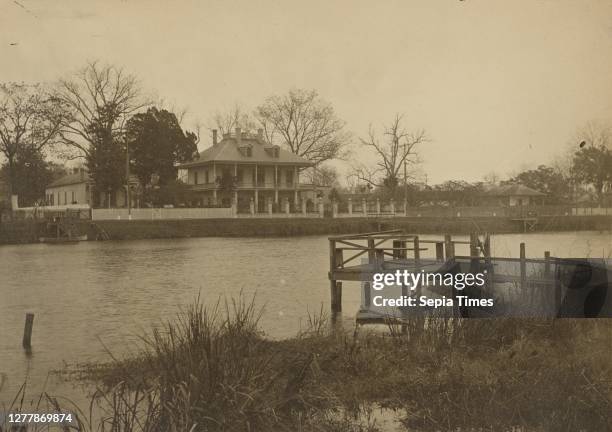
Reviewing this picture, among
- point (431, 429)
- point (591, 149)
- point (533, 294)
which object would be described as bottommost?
point (431, 429)

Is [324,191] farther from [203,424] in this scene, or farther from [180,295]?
[203,424]

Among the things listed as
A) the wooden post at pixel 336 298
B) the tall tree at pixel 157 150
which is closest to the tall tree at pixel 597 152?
the wooden post at pixel 336 298

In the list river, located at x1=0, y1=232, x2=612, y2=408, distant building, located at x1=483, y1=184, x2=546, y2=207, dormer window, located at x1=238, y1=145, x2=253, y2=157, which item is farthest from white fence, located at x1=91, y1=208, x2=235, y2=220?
distant building, located at x1=483, y1=184, x2=546, y2=207

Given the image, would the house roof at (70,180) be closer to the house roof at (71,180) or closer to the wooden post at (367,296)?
the house roof at (71,180)

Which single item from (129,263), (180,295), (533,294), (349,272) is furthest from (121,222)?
(533,294)

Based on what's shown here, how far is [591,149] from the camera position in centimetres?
798

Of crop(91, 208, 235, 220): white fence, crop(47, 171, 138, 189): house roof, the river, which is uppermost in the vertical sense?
crop(47, 171, 138, 189): house roof

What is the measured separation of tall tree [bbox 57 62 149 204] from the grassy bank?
3969mm

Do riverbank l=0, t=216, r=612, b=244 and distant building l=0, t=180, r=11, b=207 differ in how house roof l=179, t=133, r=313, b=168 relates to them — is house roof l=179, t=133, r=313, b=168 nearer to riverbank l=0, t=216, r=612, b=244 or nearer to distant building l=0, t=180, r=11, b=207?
riverbank l=0, t=216, r=612, b=244

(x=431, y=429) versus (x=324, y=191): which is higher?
(x=324, y=191)

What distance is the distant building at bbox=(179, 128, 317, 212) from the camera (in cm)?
3509

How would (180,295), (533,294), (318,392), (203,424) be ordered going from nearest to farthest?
(203,424)
(318,392)
(533,294)
(180,295)

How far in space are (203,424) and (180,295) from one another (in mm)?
9251

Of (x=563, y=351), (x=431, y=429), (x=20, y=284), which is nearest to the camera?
(x=431, y=429)
